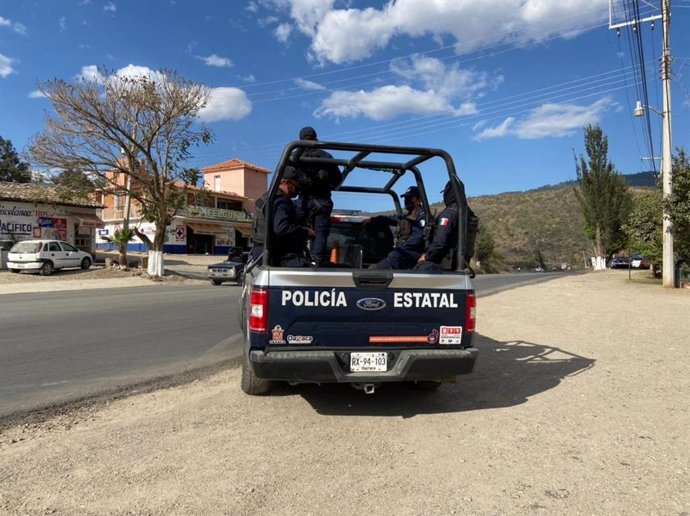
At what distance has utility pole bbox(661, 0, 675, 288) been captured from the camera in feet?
65.8

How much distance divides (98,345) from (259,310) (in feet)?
16.1

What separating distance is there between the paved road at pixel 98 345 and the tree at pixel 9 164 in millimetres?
53158

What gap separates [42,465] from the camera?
145 inches

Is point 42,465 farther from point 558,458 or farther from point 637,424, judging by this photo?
point 637,424

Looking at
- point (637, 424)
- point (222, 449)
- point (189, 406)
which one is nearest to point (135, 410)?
point (189, 406)

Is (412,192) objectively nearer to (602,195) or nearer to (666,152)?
(666,152)

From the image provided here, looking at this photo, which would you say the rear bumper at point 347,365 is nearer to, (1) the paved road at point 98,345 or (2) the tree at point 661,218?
(1) the paved road at point 98,345

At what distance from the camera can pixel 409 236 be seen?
6.31 metres

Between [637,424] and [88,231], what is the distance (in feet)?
115

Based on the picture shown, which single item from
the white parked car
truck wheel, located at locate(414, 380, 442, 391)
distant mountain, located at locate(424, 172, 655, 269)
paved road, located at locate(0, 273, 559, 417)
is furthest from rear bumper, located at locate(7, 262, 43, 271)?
distant mountain, located at locate(424, 172, 655, 269)

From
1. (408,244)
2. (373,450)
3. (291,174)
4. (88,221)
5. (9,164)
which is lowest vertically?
(373,450)

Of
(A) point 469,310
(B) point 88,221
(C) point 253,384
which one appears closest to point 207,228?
(B) point 88,221

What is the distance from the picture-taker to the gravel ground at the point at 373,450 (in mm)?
3193

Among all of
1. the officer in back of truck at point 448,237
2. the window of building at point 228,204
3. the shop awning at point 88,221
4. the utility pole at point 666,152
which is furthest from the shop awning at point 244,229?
the officer in back of truck at point 448,237
